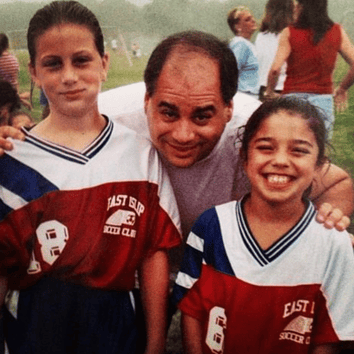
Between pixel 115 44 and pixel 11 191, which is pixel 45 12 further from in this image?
pixel 11 191

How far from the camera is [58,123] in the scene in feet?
3.57

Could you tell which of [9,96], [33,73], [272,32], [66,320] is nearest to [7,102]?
[9,96]

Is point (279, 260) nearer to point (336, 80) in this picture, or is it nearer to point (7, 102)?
point (336, 80)

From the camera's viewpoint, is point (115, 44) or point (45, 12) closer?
point (45, 12)

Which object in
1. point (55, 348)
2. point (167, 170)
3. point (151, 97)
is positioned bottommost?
point (55, 348)

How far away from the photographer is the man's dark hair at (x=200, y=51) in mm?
1072

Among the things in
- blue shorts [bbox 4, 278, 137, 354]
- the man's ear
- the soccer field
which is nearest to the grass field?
→ the soccer field

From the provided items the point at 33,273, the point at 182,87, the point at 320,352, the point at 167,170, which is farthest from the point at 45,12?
the point at 320,352

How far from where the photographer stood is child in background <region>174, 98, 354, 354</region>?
3.39 feet

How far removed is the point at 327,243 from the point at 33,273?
617mm

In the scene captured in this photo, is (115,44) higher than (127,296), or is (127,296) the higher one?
(115,44)

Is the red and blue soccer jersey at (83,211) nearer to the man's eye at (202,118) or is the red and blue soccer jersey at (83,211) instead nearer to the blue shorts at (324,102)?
the man's eye at (202,118)

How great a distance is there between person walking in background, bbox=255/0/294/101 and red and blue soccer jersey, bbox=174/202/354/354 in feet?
1.18

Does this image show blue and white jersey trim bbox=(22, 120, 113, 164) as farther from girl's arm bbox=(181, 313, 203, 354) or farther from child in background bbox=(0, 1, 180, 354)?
girl's arm bbox=(181, 313, 203, 354)
